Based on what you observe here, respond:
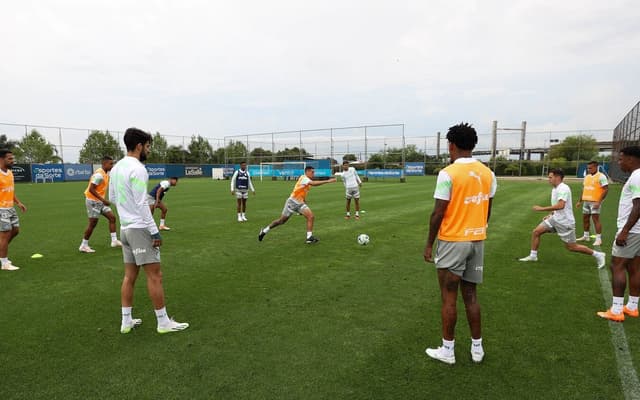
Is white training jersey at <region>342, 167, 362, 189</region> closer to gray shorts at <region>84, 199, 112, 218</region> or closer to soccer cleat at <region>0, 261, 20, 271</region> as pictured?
gray shorts at <region>84, 199, 112, 218</region>

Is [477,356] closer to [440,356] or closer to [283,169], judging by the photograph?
[440,356]

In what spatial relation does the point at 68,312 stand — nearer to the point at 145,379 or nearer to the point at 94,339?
the point at 94,339

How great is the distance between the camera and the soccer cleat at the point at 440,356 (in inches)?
134

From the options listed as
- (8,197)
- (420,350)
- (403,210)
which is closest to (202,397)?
(420,350)

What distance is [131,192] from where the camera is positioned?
146 inches

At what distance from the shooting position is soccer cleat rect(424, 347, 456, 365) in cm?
340

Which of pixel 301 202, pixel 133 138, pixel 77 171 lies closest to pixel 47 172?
pixel 77 171

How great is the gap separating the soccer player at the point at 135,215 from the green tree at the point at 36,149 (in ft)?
156

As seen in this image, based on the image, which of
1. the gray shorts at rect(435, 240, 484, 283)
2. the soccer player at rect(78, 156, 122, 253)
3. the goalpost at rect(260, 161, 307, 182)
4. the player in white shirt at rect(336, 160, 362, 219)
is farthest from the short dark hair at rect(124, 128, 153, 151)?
the goalpost at rect(260, 161, 307, 182)

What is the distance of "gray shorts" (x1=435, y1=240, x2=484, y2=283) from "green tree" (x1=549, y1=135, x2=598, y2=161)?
57.1m

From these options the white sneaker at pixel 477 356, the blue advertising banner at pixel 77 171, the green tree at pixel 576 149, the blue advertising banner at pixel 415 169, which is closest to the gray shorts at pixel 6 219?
the white sneaker at pixel 477 356

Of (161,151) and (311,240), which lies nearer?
(311,240)

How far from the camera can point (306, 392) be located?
298 cm

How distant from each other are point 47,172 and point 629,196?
152ft
